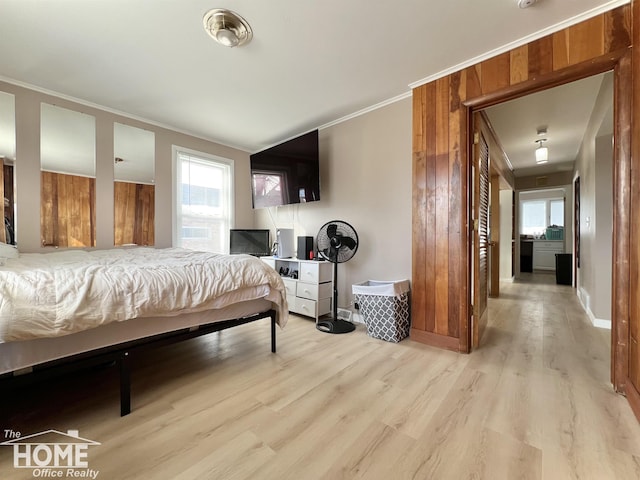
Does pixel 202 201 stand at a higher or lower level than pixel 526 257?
higher

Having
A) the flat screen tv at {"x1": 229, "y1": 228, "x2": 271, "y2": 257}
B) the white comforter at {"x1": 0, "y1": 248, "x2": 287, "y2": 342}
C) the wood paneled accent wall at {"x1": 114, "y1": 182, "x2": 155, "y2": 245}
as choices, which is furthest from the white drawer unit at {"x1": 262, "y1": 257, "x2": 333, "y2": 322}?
the wood paneled accent wall at {"x1": 114, "y1": 182, "x2": 155, "y2": 245}

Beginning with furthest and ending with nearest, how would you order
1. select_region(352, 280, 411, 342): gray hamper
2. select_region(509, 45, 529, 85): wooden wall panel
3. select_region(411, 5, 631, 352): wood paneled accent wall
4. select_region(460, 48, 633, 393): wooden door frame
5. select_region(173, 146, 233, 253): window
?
select_region(173, 146, 233, 253): window → select_region(352, 280, 411, 342): gray hamper → select_region(509, 45, 529, 85): wooden wall panel → select_region(411, 5, 631, 352): wood paneled accent wall → select_region(460, 48, 633, 393): wooden door frame

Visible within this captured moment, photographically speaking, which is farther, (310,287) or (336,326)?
(310,287)

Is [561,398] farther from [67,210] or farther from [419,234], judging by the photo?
[67,210]

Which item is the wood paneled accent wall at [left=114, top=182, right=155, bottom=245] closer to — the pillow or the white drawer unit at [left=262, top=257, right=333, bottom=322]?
the pillow

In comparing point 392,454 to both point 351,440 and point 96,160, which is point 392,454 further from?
point 96,160

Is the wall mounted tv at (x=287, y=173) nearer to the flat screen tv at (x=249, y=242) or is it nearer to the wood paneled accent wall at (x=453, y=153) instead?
the flat screen tv at (x=249, y=242)

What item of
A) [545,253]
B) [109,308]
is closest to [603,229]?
[109,308]

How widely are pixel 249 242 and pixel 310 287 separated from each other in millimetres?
1395

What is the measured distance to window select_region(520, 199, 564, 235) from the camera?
308 inches

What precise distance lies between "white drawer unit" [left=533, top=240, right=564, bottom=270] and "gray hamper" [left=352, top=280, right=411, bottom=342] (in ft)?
24.5

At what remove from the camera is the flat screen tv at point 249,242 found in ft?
13.2

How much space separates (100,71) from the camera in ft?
7.70

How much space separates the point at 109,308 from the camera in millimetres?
1397
